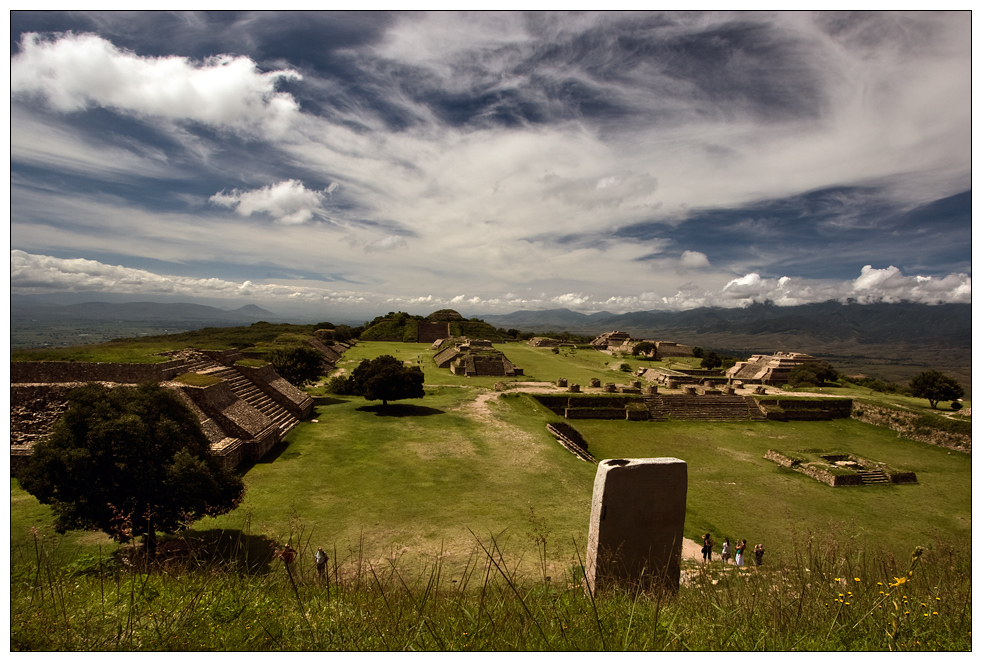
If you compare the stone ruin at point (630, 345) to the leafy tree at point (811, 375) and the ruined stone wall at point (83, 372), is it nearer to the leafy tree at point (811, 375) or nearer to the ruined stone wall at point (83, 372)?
the leafy tree at point (811, 375)

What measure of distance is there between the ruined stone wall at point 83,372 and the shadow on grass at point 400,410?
8941 millimetres

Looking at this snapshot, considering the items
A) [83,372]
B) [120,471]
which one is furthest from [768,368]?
[83,372]

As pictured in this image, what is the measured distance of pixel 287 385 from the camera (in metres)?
22.2

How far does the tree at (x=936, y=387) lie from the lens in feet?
88.6

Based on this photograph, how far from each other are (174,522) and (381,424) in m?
11.1

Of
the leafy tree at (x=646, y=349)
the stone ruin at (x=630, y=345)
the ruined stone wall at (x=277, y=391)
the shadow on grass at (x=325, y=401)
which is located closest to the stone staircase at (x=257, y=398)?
the ruined stone wall at (x=277, y=391)

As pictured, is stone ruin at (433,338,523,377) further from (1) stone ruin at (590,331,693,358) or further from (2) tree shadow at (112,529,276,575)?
(1) stone ruin at (590,331,693,358)

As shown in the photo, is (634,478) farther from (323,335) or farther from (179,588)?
(323,335)

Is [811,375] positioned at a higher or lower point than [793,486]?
higher

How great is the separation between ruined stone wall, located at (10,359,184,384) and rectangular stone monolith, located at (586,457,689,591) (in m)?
16.1

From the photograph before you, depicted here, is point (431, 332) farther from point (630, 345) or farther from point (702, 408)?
point (702, 408)

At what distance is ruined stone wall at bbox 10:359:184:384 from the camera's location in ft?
48.2

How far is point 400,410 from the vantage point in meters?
22.0

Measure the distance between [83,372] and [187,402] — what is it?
14.0ft
